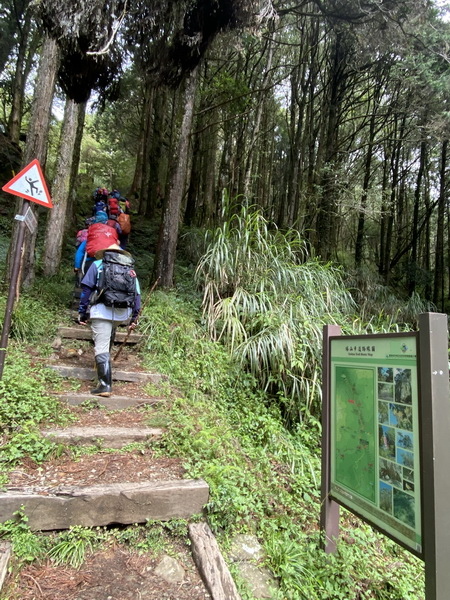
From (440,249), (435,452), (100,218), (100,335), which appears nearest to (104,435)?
(100,335)

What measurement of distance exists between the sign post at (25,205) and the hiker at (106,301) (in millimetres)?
642

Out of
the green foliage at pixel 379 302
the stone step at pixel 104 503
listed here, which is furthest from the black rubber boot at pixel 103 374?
the green foliage at pixel 379 302

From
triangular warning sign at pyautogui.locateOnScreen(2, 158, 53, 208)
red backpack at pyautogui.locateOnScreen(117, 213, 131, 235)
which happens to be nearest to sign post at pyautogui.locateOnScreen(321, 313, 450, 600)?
triangular warning sign at pyautogui.locateOnScreen(2, 158, 53, 208)

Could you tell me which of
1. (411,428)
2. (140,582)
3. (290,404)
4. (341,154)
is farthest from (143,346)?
(341,154)

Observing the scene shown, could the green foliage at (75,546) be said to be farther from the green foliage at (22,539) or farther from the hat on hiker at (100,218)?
the hat on hiker at (100,218)

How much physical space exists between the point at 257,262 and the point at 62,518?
3.88 metres

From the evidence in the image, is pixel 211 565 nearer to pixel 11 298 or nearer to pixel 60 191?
pixel 11 298

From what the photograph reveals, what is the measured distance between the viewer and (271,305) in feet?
14.9

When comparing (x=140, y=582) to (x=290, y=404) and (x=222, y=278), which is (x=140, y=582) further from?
(x=222, y=278)

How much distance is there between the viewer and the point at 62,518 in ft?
6.34

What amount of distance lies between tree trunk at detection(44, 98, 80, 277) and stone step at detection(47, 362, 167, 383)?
135 inches

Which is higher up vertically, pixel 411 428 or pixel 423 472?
pixel 411 428

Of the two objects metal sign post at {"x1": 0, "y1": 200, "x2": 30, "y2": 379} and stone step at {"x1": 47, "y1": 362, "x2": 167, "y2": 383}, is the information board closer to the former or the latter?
stone step at {"x1": 47, "y1": 362, "x2": 167, "y2": 383}

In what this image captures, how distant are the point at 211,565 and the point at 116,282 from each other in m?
2.42
